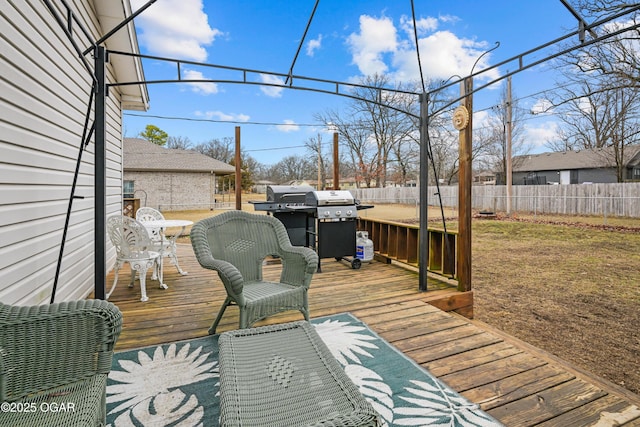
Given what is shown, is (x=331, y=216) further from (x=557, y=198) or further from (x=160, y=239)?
(x=557, y=198)

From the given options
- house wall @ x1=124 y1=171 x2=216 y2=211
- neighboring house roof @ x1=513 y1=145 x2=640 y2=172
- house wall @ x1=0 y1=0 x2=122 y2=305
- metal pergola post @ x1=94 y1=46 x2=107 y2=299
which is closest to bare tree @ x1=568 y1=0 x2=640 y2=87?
metal pergola post @ x1=94 y1=46 x2=107 y2=299

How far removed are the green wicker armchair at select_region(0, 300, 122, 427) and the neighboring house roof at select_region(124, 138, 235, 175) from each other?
1544 centimetres

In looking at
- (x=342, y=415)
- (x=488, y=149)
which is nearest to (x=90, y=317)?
(x=342, y=415)

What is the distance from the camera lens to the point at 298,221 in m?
4.87

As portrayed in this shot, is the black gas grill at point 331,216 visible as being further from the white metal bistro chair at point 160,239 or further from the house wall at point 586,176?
the house wall at point 586,176

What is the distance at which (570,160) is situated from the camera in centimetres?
2311

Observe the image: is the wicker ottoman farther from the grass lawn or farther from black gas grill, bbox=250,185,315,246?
black gas grill, bbox=250,185,315,246

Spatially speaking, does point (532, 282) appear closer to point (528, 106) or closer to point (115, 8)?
point (115, 8)

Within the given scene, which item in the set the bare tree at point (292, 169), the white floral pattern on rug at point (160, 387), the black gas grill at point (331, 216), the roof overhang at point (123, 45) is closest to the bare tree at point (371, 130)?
the bare tree at point (292, 169)

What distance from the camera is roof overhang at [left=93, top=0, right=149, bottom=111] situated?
3.73 m

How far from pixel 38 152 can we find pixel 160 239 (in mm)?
1902

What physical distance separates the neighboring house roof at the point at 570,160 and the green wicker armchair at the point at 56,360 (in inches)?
903

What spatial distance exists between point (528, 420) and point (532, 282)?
4.31m

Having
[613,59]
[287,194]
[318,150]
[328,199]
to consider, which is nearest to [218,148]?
[318,150]
